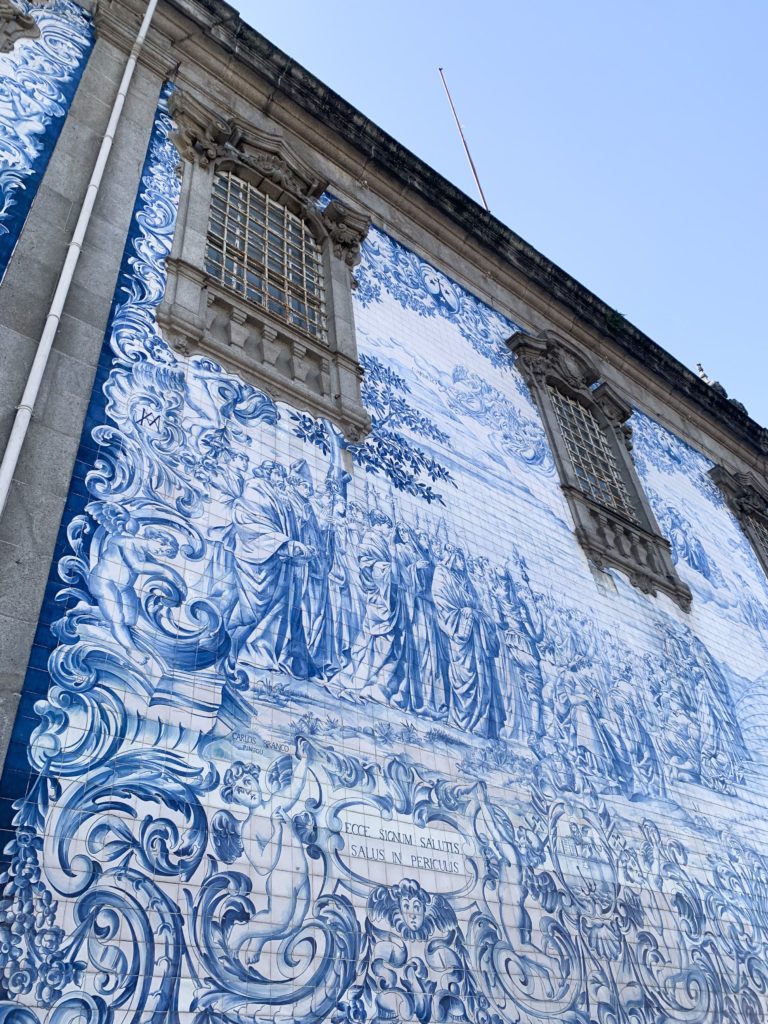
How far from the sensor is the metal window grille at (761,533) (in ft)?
31.5

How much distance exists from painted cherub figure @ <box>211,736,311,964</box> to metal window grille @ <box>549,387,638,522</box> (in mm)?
4525

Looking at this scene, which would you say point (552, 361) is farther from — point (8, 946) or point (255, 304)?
point (8, 946)

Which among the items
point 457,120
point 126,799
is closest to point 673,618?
point 126,799

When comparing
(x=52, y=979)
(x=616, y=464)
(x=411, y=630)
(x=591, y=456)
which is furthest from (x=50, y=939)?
(x=616, y=464)

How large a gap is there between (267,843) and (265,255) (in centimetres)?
427

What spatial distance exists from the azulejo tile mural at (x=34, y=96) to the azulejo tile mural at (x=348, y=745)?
0.62 m

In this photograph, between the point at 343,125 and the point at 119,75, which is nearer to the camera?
the point at 119,75

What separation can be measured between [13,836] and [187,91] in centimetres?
579

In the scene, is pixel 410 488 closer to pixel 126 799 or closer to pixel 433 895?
pixel 433 895

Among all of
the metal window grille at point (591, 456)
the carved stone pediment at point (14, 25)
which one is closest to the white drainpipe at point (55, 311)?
the carved stone pediment at point (14, 25)

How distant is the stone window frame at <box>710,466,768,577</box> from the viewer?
9.70 metres

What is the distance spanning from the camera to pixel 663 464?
29.9 ft

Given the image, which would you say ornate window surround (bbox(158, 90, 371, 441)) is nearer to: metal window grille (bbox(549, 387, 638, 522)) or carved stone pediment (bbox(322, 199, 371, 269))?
carved stone pediment (bbox(322, 199, 371, 269))

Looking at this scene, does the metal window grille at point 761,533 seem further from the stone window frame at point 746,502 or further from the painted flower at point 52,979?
the painted flower at point 52,979
